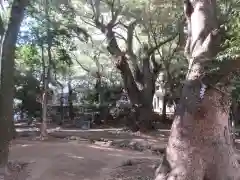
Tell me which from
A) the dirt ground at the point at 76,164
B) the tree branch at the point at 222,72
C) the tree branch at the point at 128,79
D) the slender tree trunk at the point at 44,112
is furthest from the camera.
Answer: the tree branch at the point at 128,79

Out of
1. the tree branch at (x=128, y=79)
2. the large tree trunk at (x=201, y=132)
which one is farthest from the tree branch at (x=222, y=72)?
the tree branch at (x=128, y=79)

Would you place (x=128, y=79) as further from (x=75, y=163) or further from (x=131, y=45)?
(x=75, y=163)

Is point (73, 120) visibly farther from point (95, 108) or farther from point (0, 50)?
point (0, 50)

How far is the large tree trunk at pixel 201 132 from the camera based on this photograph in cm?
652

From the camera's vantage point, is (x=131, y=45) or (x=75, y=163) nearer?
(x=75, y=163)

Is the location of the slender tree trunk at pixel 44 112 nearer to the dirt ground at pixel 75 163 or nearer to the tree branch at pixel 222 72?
the dirt ground at pixel 75 163

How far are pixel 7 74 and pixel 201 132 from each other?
4223 mm

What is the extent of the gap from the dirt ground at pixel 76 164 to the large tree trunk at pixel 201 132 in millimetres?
1317

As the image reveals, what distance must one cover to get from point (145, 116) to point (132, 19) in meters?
4.50

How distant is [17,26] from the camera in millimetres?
8242

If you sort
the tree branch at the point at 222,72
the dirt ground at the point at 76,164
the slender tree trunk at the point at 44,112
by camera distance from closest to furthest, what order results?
the tree branch at the point at 222,72
the dirt ground at the point at 76,164
the slender tree trunk at the point at 44,112

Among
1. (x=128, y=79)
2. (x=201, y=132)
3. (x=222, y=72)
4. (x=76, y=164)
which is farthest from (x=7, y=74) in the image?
(x=128, y=79)

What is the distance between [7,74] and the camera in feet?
27.2

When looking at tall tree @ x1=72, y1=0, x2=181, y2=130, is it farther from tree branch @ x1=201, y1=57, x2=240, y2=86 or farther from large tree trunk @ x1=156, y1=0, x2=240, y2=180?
tree branch @ x1=201, y1=57, x2=240, y2=86
